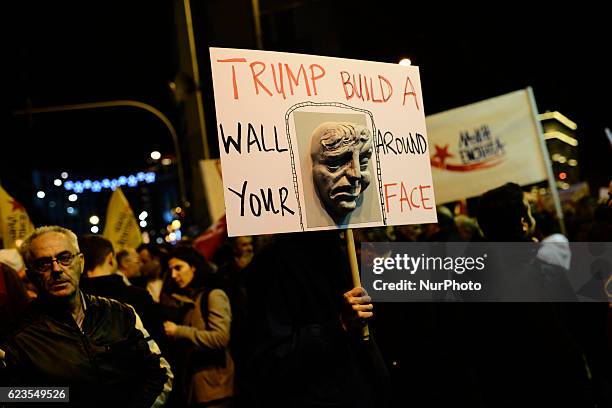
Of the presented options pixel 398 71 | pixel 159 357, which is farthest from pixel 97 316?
pixel 398 71

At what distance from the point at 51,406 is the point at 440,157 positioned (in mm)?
6012

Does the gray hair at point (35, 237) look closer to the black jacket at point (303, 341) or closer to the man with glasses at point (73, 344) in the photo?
the man with glasses at point (73, 344)

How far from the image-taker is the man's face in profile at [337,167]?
10.5ft

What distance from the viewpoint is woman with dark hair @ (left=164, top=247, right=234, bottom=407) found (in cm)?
550

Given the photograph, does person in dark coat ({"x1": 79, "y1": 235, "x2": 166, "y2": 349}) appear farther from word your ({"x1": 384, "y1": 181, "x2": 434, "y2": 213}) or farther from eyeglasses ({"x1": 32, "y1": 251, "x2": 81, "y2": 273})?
word your ({"x1": 384, "y1": 181, "x2": 434, "y2": 213})

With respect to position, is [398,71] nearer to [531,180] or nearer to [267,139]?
[267,139]

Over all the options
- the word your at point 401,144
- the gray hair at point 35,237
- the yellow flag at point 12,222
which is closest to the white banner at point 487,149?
the word your at point 401,144

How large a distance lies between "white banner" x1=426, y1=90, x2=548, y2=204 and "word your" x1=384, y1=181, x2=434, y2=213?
4308 millimetres

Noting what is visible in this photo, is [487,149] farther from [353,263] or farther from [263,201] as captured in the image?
[263,201]

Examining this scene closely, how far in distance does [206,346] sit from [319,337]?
8.73ft

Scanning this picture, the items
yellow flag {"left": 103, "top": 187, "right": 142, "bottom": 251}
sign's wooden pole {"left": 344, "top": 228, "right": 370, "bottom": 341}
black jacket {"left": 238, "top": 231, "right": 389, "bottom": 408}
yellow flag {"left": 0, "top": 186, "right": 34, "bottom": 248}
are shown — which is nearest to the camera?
black jacket {"left": 238, "top": 231, "right": 389, "bottom": 408}

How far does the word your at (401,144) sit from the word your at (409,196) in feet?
0.61

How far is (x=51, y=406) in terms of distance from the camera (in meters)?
3.12

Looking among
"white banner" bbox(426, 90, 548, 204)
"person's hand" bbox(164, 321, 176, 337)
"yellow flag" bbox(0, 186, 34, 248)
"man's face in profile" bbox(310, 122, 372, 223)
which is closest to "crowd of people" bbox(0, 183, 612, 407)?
"man's face in profile" bbox(310, 122, 372, 223)
